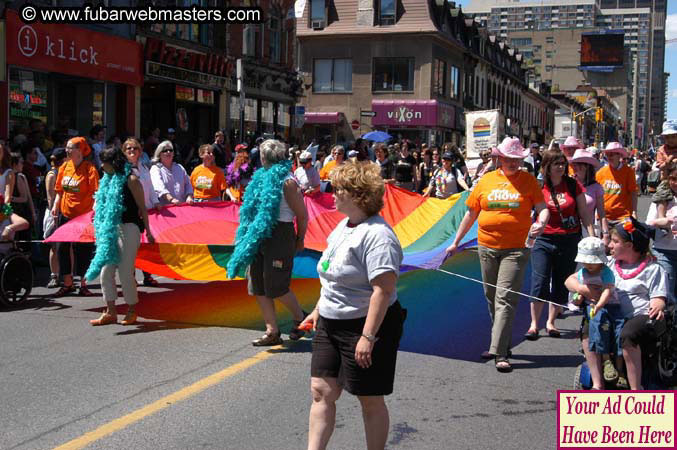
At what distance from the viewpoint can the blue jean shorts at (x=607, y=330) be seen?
5.80 meters

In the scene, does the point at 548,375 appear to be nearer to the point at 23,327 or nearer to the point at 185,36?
the point at 23,327

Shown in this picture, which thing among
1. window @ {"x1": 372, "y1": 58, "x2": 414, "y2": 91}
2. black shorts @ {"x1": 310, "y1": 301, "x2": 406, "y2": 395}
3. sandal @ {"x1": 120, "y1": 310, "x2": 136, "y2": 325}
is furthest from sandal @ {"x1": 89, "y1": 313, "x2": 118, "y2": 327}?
window @ {"x1": 372, "y1": 58, "x2": 414, "y2": 91}

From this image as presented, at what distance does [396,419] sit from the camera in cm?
582

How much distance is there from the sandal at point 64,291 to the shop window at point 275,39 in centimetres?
2533

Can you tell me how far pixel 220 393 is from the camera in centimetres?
637

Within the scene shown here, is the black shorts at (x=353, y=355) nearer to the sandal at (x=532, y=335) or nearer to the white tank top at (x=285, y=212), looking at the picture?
the white tank top at (x=285, y=212)

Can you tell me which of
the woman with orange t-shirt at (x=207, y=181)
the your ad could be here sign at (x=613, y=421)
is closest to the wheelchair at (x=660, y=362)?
the your ad could be here sign at (x=613, y=421)

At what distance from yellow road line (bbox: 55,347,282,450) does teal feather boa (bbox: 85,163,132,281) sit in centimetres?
203

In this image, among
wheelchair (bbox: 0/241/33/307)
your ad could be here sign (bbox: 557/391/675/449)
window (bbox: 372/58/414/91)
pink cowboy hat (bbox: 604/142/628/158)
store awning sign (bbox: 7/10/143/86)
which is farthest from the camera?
window (bbox: 372/58/414/91)

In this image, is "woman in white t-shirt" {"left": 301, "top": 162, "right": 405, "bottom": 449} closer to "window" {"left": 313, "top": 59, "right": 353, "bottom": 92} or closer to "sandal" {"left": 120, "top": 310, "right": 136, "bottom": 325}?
"sandal" {"left": 120, "top": 310, "right": 136, "bottom": 325}

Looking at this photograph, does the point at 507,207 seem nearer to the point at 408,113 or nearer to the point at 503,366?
the point at 503,366

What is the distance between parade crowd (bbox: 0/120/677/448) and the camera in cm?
451

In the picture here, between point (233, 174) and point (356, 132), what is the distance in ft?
126

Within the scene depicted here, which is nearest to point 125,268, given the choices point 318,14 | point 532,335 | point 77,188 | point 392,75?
point 77,188
